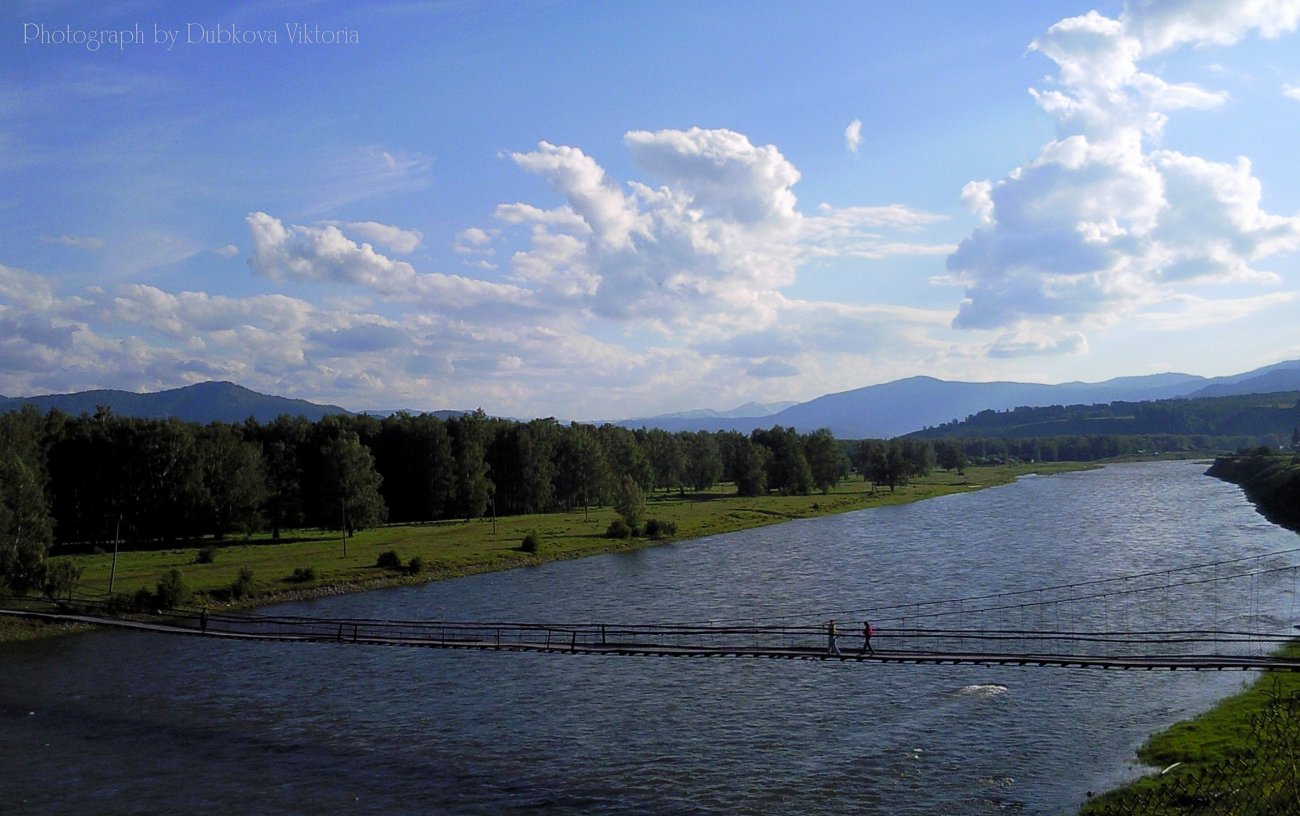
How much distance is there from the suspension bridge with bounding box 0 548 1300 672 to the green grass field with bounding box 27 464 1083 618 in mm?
10102

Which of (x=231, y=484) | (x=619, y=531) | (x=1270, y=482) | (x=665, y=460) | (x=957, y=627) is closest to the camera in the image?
(x=957, y=627)

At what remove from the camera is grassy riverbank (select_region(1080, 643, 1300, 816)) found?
19.7 meters

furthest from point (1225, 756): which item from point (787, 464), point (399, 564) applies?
point (787, 464)

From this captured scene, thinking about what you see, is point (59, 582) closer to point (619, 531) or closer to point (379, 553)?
point (379, 553)

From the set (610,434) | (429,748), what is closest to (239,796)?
(429,748)

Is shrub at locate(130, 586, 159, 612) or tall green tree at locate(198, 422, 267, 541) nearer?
shrub at locate(130, 586, 159, 612)

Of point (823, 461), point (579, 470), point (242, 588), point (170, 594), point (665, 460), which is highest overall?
point (665, 460)

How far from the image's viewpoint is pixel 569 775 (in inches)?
1088

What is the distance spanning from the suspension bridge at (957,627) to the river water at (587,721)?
2.96ft

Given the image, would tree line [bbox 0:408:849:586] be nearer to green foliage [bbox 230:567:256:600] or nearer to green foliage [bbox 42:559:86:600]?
green foliage [bbox 42:559:86:600]

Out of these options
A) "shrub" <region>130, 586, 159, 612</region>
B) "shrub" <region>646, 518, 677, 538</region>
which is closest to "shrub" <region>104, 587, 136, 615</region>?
"shrub" <region>130, 586, 159, 612</region>

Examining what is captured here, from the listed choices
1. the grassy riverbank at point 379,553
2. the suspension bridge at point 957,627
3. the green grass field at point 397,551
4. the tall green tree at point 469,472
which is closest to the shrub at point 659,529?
the green grass field at point 397,551

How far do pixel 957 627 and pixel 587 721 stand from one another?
20.0 meters

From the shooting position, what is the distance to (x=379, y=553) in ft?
256
